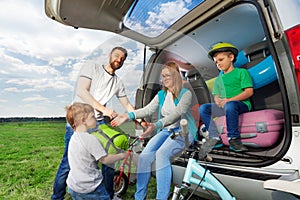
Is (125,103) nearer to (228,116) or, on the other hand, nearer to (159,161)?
(159,161)

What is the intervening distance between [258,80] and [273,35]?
2.42 ft

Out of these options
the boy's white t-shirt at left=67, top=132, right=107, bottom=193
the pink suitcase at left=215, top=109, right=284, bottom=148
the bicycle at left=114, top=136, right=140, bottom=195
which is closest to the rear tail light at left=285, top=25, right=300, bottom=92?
the pink suitcase at left=215, top=109, right=284, bottom=148

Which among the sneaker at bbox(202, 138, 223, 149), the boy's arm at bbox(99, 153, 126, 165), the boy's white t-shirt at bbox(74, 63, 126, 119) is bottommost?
the sneaker at bbox(202, 138, 223, 149)

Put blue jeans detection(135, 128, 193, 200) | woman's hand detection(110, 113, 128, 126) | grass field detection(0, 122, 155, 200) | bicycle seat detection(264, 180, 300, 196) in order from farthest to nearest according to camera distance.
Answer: grass field detection(0, 122, 155, 200), blue jeans detection(135, 128, 193, 200), bicycle seat detection(264, 180, 300, 196), woman's hand detection(110, 113, 128, 126)

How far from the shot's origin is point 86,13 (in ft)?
6.75

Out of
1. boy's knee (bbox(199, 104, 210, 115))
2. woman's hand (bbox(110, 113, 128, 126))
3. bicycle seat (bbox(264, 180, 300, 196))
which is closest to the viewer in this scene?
woman's hand (bbox(110, 113, 128, 126))

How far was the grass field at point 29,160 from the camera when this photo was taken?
10.0 ft

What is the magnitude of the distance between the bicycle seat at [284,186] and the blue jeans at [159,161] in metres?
0.43

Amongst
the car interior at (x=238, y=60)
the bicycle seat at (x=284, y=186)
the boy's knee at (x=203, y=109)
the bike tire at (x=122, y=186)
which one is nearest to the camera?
the bicycle seat at (x=284, y=186)

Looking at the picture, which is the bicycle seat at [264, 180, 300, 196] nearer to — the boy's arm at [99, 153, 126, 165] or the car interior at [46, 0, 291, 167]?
the car interior at [46, 0, 291, 167]

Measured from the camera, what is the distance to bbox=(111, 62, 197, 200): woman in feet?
4.12

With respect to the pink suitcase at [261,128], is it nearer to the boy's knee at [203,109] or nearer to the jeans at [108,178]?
the boy's knee at [203,109]

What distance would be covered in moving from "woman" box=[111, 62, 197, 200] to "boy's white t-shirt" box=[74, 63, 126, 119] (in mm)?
100

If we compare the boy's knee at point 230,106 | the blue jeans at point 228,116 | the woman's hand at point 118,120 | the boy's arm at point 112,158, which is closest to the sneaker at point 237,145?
the blue jeans at point 228,116
